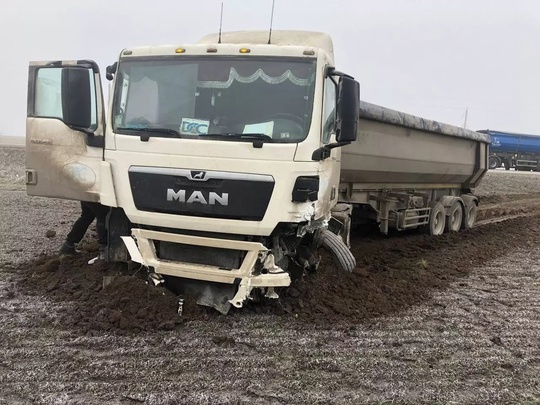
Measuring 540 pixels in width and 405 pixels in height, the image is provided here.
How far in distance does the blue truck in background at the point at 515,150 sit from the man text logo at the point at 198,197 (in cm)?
3456

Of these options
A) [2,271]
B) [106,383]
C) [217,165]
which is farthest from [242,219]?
[2,271]

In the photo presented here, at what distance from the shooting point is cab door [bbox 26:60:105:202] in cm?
499

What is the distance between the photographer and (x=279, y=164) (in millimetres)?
4672

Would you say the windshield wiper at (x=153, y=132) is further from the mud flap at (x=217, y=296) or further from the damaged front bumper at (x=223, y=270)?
the mud flap at (x=217, y=296)

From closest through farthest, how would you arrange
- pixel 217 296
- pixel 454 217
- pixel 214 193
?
1. pixel 214 193
2. pixel 217 296
3. pixel 454 217

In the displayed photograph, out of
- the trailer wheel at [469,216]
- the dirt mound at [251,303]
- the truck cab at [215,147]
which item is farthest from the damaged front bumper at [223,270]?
the trailer wheel at [469,216]

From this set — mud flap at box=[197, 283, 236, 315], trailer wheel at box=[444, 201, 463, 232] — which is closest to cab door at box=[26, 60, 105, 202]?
mud flap at box=[197, 283, 236, 315]

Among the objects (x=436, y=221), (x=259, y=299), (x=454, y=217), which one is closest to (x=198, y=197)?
(x=259, y=299)

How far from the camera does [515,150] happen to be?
36.7 meters

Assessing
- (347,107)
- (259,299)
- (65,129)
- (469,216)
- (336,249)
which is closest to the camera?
(347,107)

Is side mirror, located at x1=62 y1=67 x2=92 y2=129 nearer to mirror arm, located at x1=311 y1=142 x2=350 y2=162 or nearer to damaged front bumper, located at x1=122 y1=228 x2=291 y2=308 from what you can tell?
damaged front bumper, located at x1=122 y1=228 x2=291 y2=308

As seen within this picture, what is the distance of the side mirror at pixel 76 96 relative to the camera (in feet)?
16.2

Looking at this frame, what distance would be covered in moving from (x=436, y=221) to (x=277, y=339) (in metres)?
7.18

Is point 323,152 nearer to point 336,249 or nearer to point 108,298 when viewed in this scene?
point 336,249
